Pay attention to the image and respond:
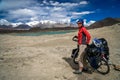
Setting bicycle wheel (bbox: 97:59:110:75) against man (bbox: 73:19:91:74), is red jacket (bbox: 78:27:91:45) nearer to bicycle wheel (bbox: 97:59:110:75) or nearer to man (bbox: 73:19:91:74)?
A: man (bbox: 73:19:91:74)

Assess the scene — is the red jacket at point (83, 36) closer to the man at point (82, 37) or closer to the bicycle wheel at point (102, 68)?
the man at point (82, 37)

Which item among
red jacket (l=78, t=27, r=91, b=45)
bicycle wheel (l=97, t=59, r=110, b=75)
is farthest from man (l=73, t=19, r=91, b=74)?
bicycle wheel (l=97, t=59, r=110, b=75)

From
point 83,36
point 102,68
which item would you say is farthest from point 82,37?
point 102,68

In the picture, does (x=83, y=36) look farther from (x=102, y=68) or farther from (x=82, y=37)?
(x=102, y=68)

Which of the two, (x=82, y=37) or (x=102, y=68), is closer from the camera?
(x=82, y=37)

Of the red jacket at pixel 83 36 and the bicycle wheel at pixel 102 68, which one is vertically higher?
the red jacket at pixel 83 36

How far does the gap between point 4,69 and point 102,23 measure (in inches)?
7839

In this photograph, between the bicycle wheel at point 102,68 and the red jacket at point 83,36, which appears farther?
the bicycle wheel at point 102,68

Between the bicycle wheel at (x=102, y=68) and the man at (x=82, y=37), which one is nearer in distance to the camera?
the man at (x=82, y=37)

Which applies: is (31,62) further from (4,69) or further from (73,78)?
(73,78)

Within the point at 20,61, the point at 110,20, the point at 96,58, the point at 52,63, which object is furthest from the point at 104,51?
the point at 110,20

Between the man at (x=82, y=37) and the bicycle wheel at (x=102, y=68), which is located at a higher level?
the man at (x=82, y=37)

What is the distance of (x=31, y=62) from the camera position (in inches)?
371

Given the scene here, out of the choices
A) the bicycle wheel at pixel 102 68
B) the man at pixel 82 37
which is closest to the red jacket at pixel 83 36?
the man at pixel 82 37
